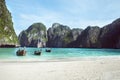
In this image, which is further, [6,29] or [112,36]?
[112,36]

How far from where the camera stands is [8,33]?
5650 inches

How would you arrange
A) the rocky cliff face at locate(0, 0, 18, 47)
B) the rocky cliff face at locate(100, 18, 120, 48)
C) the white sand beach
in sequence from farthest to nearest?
the rocky cliff face at locate(100, 18, 120, 48) < the rocky cliff face at locate(0, 0, 18, 47) < the white sand beach

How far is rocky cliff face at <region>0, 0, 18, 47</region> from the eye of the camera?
447ft

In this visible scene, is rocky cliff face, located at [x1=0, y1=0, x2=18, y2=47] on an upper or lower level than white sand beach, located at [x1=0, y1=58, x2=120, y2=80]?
upper

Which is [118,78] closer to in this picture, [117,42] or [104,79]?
[104,79]

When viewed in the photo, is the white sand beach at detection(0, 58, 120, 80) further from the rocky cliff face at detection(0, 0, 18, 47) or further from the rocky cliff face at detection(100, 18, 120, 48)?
the rocky cliff face at detection(100, 18, 120, 48)

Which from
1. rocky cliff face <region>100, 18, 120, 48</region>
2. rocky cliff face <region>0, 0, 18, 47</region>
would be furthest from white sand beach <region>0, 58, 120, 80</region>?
rocky cliff face <region>100, 18, 120, 48</region>

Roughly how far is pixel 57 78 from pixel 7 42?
12995 centimetres

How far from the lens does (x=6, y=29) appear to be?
145m

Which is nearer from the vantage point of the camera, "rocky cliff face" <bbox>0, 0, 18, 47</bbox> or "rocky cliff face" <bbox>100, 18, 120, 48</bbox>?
"rocky cliff face" <bbox>0, 0, 18, 47</bbox>

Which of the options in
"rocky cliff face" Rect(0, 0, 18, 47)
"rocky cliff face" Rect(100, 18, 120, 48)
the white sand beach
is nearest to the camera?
the white sand beach

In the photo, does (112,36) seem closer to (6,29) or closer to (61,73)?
(6,29)

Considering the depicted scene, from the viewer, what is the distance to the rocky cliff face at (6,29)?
136 meters

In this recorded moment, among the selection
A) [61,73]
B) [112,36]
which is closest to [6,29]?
[112,36]
